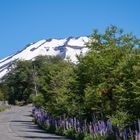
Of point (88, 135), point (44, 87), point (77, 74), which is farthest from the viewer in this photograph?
point (44, 87)

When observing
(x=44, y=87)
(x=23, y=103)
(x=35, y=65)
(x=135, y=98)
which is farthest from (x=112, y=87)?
(x=35, y=65)

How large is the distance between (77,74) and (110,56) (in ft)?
9.57

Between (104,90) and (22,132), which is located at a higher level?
(104,90)

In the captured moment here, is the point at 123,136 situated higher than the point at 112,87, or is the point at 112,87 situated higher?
the point at 112,87

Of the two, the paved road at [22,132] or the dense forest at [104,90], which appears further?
the paved road at [22,132]

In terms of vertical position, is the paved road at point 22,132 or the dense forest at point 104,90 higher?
the dense forest at point 104,90

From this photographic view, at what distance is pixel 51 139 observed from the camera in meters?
28.5

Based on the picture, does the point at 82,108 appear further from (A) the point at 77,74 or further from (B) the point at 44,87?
(B) the point at 44,87

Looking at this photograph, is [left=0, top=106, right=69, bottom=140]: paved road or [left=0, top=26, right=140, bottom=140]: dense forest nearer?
[left=0, top=26, right=140, bottom=140]: dense forest

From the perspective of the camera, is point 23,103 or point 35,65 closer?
point 23,103

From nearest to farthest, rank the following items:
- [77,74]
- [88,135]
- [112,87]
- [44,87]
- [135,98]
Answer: [135,98], [88,135], [112,87], [77,74], [44,87]

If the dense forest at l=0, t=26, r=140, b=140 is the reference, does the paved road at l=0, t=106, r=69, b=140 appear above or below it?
below

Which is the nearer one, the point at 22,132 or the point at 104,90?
the point at 104,90

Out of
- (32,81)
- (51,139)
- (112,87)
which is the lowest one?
(51,139)
